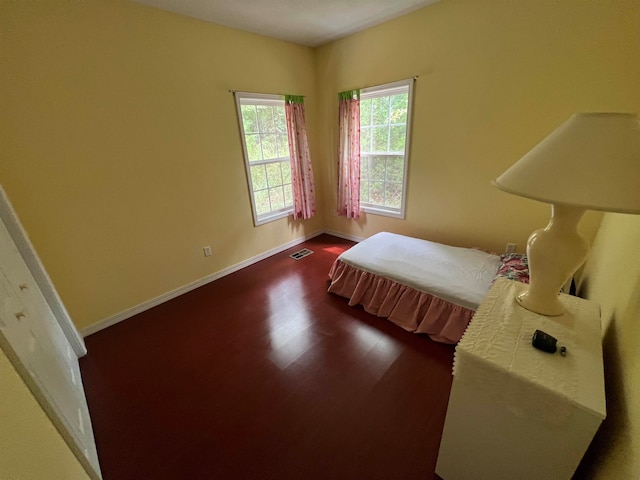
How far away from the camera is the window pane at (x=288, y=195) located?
3.45 m

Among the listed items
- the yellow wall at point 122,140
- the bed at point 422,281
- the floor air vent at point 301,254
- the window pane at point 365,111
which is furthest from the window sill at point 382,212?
the yellow wall at point 122,140

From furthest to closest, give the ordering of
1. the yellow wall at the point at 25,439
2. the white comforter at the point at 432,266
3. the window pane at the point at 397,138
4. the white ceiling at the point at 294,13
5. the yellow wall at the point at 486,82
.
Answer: the window pane at the point at 397,138
the white ceiling at the point at 294,13
the white comforter at the point at 432,266
the yellow wall at the point at 486,82
the yellow wall at the point at 25,439

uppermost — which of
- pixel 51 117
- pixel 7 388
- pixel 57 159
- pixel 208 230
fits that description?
pixel 51 117

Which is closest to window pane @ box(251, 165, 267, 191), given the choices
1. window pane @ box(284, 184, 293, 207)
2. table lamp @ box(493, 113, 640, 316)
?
window pane @ box(284, 184, 293, 207)

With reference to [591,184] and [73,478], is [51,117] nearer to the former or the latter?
[73,478]

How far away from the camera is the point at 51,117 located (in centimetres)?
174

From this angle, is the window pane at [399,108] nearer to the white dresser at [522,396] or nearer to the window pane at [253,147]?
the window pane at [253,147]

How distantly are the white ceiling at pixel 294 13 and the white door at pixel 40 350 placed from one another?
2.07 m

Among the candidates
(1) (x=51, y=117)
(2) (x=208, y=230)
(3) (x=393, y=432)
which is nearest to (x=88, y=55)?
(1) (x=51, y=117)

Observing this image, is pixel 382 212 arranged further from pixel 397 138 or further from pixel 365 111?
pixel 365 111

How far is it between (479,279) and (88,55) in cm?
327

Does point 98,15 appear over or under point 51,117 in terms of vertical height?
over

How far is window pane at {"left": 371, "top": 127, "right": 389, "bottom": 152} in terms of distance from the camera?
120 inches

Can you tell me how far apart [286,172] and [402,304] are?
2.20m
